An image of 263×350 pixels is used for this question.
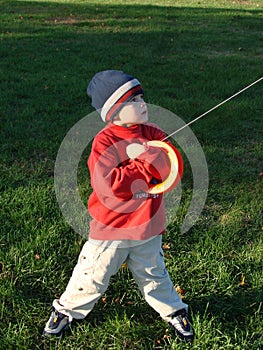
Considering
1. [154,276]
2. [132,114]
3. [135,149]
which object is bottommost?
[154,276]

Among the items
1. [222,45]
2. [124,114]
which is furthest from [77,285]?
[222,45]

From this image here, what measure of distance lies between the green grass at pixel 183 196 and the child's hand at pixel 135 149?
1020 mm

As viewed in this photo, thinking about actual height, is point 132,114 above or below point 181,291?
above

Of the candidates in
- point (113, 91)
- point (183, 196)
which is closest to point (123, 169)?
point (113, 91)

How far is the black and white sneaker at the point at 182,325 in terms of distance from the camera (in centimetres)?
243

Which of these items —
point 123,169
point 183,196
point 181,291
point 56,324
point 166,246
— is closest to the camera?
point 123,169

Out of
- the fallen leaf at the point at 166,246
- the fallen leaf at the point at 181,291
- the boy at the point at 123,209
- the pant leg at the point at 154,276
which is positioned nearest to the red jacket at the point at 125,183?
the boy at the point at 123,209

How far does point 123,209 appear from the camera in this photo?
84.7 inches

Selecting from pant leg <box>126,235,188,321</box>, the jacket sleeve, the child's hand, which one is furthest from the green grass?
the child's hand

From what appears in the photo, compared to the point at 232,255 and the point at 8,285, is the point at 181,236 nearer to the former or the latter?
the point at 232,255

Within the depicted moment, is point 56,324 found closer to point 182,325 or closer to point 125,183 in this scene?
point 182,325

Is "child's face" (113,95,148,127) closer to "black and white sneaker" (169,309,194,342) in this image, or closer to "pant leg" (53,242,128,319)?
"pant leg" (53,242,128,319)

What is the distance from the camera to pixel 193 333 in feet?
8.09

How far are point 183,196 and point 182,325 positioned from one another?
1475mm
